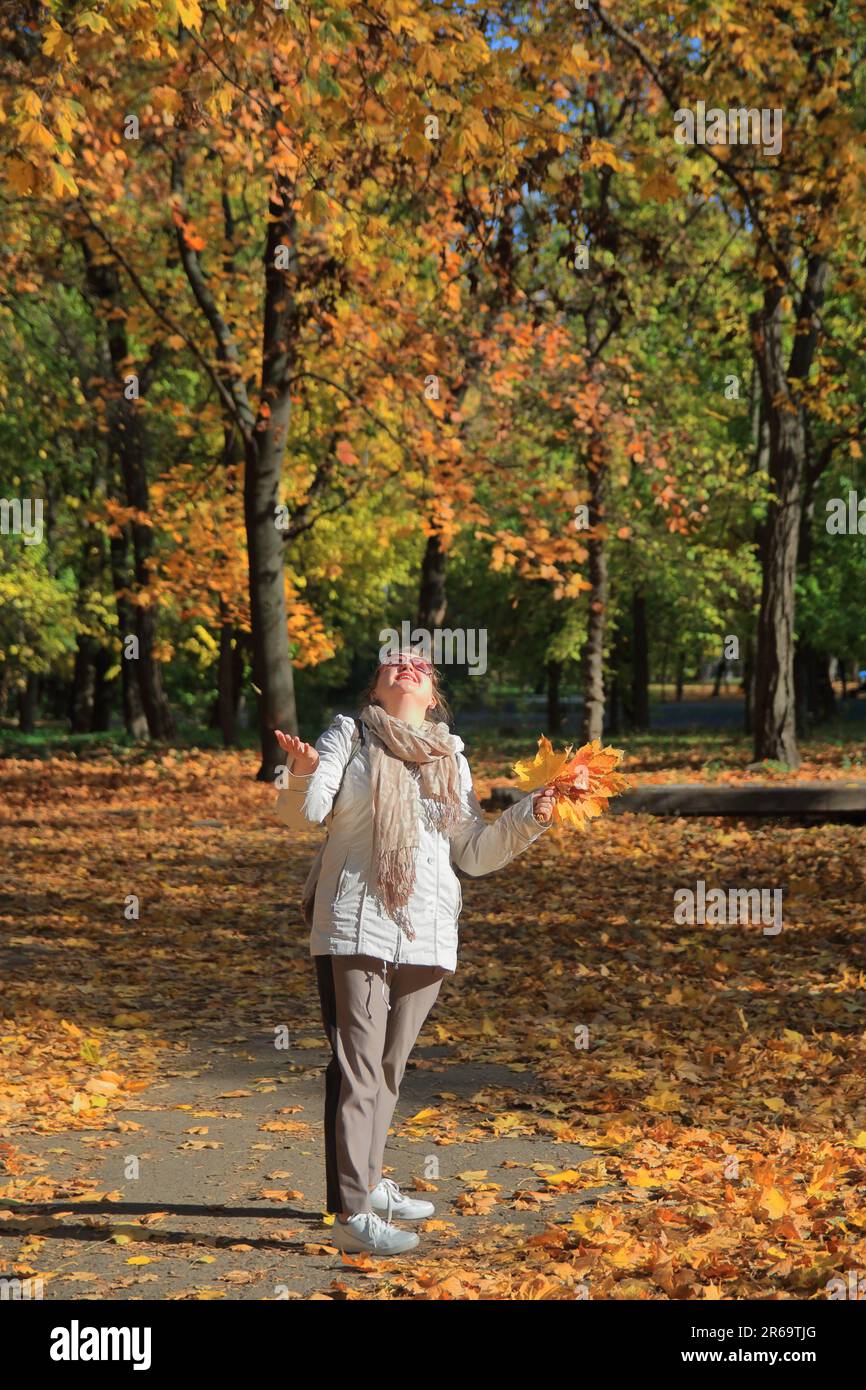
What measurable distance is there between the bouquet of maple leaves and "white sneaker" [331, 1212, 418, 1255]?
1434 mm

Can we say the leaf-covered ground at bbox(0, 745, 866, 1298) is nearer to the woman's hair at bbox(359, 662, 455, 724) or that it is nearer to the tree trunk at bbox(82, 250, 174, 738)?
the woman's hair at bbox(359, 662, 455, 724)

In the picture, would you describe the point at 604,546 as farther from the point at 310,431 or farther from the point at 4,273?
the point at 4,273

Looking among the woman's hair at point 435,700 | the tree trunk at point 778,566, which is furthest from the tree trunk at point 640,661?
the woman's hair at point 435,700

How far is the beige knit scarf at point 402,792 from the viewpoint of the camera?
4.96 meters

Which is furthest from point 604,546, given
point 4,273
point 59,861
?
point 59,861

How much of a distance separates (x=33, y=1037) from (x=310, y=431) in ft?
62.1

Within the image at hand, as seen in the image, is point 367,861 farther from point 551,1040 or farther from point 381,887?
point 551,1040

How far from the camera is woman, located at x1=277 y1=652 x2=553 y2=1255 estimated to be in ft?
16.3

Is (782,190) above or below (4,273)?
below

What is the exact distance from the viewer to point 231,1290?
15.1 feet

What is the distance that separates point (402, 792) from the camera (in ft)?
16.5

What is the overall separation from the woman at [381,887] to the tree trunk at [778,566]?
14.4 metres
